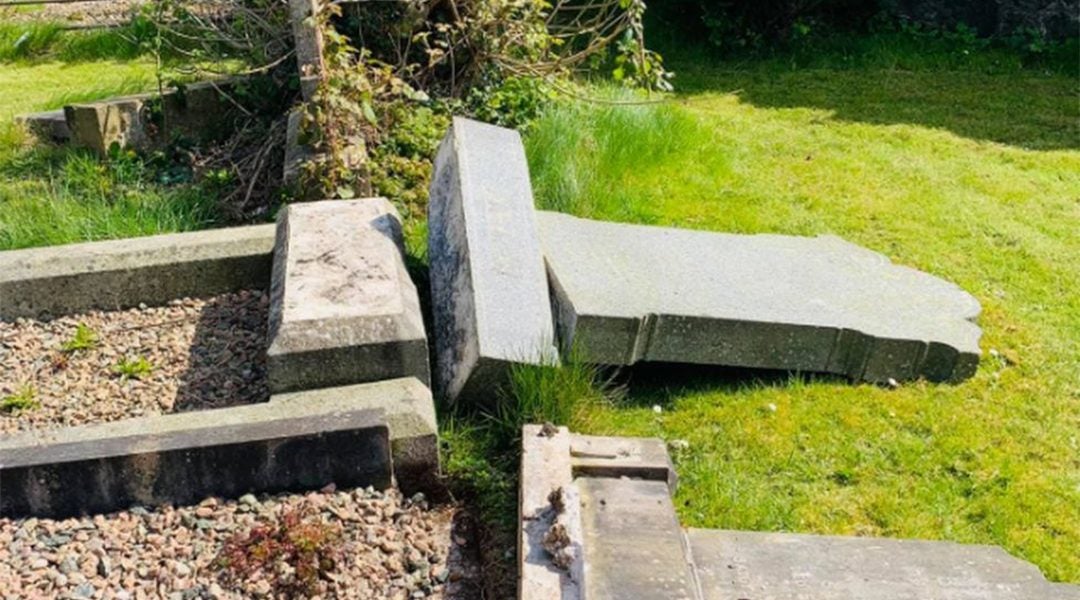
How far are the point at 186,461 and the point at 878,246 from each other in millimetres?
3556

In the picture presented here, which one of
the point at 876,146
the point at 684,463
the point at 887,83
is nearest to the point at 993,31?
the point at 887,83

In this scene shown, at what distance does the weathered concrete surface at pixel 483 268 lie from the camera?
3.39 meters

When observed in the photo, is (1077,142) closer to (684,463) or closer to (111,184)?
(684,463)

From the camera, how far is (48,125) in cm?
642

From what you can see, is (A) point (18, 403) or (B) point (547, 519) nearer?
(B) point (547, 519)

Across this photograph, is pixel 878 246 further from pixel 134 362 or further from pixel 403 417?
pixel 134 362

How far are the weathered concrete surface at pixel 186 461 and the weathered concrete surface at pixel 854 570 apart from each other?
100 cm

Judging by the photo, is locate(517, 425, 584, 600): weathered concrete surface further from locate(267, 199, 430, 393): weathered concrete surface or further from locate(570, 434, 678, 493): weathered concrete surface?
locate(267, 199, 430, 393): weathered concrete surface

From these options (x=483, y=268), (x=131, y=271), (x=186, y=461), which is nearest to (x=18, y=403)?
(x=131, y=271)

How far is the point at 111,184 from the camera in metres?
5.35

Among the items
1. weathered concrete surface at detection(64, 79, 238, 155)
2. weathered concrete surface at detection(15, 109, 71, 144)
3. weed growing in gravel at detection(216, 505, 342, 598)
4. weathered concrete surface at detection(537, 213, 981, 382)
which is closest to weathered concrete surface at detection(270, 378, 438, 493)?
weed growing in gravel at detection(216, 505, 342, 598)

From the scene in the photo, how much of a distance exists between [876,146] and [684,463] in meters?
3.75

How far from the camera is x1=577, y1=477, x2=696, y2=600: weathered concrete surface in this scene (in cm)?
251

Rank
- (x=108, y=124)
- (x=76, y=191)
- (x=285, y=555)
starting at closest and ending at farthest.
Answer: (x=285, y=555)
(x=76, y=191)
(x=108, y=124)
